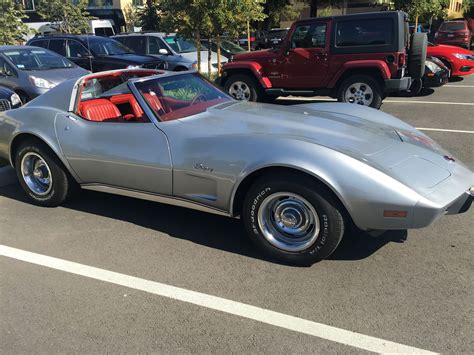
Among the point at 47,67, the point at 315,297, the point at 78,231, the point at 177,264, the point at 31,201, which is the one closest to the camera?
the point at 315,297

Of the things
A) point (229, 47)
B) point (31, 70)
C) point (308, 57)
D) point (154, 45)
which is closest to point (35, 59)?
point (31, 70)

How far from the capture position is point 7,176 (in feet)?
18.0

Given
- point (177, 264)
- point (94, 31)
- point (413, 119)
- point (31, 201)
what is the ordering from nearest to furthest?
point (177, 264)
point (31, 201)
point (413, 119)
point (94, 31)

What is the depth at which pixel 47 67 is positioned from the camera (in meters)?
9.70

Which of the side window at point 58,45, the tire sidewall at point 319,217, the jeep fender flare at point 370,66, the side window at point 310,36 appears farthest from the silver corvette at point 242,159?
the side window at point 58,45

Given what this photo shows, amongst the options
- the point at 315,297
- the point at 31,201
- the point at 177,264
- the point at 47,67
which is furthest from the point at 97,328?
the point at 47,67

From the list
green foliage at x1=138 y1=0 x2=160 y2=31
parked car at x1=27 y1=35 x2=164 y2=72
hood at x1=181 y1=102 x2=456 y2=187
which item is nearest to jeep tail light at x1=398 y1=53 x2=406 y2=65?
hood at x1=181 y1=102 x2=456 y2=187

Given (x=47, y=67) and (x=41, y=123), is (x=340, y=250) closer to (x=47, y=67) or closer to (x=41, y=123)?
(x=41, y=123)

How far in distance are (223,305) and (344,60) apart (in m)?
7.28

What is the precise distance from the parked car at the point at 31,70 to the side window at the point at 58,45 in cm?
276

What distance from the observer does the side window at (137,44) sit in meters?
14.2

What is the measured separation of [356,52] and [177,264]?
6.93m

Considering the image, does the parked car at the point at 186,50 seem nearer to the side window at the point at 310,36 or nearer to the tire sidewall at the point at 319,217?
the side window at the point at 310,36

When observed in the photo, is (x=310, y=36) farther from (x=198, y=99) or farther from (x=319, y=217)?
(x=319, y=217)
